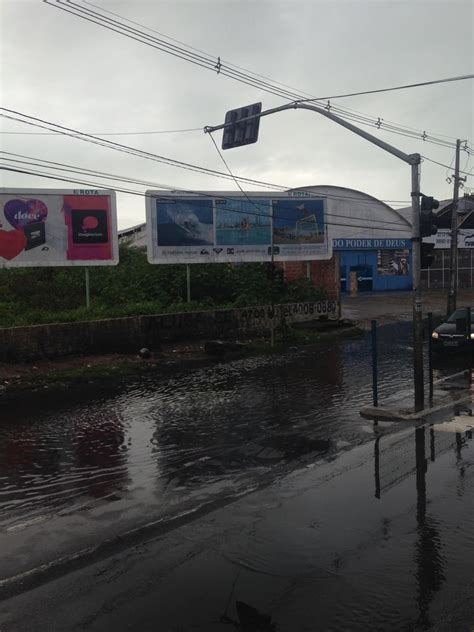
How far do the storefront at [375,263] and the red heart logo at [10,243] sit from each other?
93.8 ft

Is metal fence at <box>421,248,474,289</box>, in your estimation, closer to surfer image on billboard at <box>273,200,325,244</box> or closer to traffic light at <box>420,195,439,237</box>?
surfer image on billboard at <box>273,200,325,244</box>

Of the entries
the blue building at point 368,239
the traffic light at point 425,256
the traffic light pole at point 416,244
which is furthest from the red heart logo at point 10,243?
the blue building at point 368,239

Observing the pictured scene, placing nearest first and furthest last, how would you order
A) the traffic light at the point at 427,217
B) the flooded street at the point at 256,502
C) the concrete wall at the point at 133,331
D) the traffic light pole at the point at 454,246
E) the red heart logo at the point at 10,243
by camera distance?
the flooded street at the point at 256,502 < the traffic light at the point at 427,217 < the concrete wall at the point at 133,331 < the red heart logo at the point at 10,243 < the traffic light pole at the point at 454,246

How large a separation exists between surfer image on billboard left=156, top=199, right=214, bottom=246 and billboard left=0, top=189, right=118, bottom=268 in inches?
103

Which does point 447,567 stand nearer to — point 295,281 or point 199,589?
point 199,589

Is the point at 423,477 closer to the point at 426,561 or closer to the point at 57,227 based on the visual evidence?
the point at 426,561

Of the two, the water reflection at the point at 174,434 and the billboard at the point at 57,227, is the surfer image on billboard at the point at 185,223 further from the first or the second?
the water reflection at the point at 174,434

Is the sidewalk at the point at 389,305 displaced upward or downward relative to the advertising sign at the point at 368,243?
downward

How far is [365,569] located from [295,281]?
71.8 feet

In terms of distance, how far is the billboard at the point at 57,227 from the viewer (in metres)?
20.0

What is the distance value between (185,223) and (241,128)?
10761mm

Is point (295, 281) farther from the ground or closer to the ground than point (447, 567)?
farther from the ground

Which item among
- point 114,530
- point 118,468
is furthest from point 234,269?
point 114,530

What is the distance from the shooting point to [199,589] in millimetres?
4500
